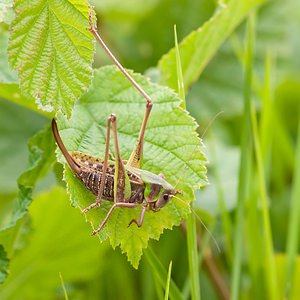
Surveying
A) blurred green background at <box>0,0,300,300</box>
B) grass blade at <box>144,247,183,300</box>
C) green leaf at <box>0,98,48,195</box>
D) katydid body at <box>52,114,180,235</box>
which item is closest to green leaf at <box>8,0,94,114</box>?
katydid body at <box>52,114,180,235</box>

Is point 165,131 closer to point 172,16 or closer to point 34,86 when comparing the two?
point 34,86

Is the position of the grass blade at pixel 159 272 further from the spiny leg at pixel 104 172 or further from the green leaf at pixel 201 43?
the green leaf at pixel 201 43

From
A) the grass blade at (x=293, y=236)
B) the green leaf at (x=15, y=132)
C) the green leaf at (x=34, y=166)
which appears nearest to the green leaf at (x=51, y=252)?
the green leaf at (x=15, y=132)

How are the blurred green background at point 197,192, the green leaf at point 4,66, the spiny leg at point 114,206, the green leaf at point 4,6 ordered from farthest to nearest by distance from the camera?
the blurred green background at point 197,192, the green leaf at point 4,66, the spiny leg at point 114,206, the green leaf at point 4,6

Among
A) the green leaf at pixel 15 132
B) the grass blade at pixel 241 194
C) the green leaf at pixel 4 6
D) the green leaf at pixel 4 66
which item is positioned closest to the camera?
the green leaf at pixel 4 6

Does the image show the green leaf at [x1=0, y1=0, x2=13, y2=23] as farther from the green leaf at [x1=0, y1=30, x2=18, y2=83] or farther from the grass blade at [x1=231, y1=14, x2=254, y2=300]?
the grass blade at [x1=231, y1=14, x2=254, y2=300]
